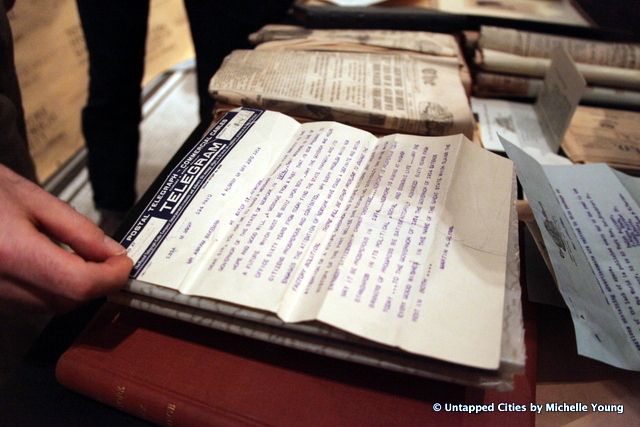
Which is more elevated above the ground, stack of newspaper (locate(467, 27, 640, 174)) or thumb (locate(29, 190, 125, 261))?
thumb (locate(29, 190, 125, 261))

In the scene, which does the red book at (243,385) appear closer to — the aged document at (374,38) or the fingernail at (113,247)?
the fingernail at (113,247)

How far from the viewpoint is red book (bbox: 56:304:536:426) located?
312 millimetres

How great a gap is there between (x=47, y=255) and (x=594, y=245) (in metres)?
0.48

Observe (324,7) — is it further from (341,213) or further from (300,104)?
(341,213)

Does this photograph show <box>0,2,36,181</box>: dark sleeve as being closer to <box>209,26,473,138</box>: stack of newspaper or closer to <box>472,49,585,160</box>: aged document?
<box>209,26,473,138</box>: stack of newspaper

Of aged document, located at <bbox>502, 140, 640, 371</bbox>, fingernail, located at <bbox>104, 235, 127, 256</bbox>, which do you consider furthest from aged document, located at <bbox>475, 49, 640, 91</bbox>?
fingernail, located at <bbox>104, 235, 127, 256</bbox>

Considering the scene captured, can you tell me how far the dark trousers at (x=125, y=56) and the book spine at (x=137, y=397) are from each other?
0.54m

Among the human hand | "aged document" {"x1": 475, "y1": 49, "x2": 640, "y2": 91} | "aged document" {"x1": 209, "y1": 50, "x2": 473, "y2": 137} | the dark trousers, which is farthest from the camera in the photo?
the dark trousers

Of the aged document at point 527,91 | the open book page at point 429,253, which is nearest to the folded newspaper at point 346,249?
the open book page at point 429,253

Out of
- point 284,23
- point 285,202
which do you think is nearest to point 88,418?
point 285,202

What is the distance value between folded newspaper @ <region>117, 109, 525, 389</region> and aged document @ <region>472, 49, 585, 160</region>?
21 cm

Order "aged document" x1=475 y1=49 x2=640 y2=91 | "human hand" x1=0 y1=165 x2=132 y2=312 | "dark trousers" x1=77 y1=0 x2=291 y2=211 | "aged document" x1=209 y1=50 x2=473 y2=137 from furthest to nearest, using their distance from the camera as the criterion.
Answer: "dark trousers" x1=77 y1=0 x2=291 y2=211
"aged document" x1=475 y1=49 x2=640 y2=91
"aged document" x1=209 y1=50 x2=473 y2=137
"human hand" x1=0 y1=165 x2=132 y2=312

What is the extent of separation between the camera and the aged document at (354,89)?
510 millimetres

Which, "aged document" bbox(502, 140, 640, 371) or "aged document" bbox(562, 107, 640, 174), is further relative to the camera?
"aged document" bbox(562, 107, 640, 174)
